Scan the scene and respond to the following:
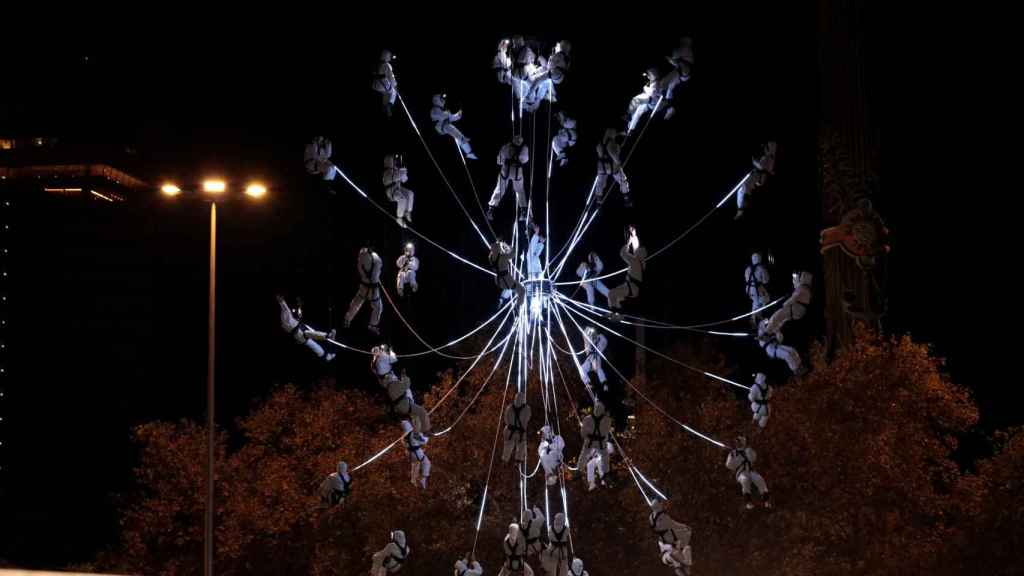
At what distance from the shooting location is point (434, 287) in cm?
4222

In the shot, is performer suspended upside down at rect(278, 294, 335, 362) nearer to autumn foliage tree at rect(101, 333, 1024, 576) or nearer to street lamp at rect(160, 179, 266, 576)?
street lamp at rect(160, 179, 266, 576)

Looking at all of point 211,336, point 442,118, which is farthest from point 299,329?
point 211,336

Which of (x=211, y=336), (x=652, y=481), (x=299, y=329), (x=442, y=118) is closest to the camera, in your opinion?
(x=299, y=329)

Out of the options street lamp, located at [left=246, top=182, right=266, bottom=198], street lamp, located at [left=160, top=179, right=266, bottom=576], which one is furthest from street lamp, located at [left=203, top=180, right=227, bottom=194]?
street lamp, located at [left=246, top=182, right=266, bottom=198]

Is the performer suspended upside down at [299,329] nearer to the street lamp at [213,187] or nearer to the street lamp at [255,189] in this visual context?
the street lamp at [213,187]

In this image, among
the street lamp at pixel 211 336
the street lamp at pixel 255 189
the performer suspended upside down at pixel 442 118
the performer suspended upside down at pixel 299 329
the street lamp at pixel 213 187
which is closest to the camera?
the performer suspended upside down at pixel 299 329

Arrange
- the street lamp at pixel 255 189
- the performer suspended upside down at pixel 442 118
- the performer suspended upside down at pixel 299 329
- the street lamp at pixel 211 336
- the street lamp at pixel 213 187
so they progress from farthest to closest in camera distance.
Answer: the street lamp at pixel 255 189 < the street lamp at pixel 213 187 < the street lamp at pixel 211 336 < the performer suspended upside down at pixel 442 118 < the performer suspended upside down at pixel 299 329

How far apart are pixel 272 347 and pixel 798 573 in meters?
22.3

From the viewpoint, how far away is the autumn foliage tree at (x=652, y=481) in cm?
2767

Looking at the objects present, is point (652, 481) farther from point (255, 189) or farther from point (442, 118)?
point (442, 118)

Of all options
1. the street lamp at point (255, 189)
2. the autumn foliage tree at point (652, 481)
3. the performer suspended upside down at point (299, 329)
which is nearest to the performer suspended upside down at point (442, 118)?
the performer suspended upside down at point (299, 329)

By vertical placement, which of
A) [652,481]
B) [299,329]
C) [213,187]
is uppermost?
[213,187]

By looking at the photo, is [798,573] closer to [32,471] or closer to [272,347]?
[272,347]

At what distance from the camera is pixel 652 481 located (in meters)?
30.2
